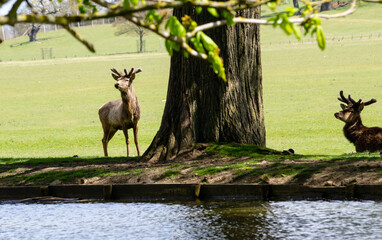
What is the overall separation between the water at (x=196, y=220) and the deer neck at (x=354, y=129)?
16.5 ft

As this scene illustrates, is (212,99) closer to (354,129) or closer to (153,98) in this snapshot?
(354,129)

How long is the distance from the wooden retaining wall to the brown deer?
5304 mm

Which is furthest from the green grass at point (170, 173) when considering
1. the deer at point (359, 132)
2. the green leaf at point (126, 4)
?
the green leaf at point (126, 4)

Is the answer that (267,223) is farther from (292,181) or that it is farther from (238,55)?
(238,55)

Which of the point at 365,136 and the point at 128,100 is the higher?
the point at 128,100

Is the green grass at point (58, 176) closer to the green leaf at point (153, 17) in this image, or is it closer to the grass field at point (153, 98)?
the grass field at point (153, 98)

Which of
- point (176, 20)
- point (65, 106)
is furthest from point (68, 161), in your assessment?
point (65, 106)

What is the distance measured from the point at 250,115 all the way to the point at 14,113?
2328cm

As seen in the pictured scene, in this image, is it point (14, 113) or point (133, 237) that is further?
point (14, 113)

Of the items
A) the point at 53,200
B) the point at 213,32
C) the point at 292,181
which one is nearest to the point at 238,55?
the point at 213,32

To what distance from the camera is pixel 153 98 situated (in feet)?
121

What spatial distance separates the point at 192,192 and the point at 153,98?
84.9 ft

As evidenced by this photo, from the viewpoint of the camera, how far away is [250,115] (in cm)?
1408

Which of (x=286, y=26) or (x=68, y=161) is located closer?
(x=286, y=26)
